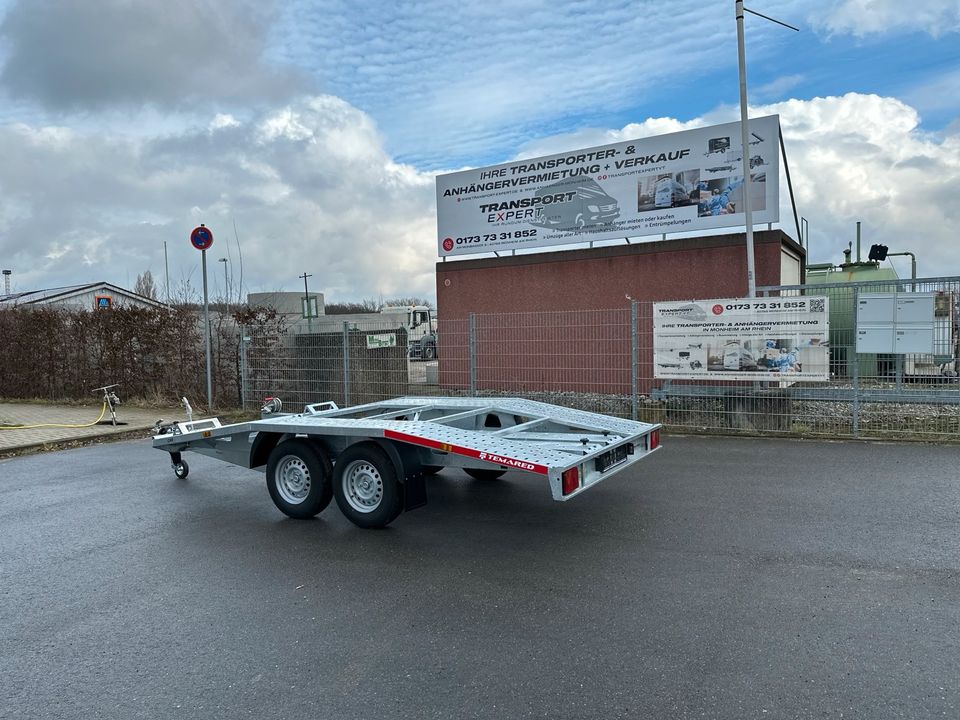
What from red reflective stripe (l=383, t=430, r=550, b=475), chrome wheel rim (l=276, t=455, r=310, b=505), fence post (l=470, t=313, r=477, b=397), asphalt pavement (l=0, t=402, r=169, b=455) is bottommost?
asphalt pavement (l=0, t=402, r=169, b=455)

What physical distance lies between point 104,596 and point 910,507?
646 cm

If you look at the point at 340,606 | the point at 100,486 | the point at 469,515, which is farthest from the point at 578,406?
the point at 340,606

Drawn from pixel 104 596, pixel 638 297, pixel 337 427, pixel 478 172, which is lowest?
pixel 104 596

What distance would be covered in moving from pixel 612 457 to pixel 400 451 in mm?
1712

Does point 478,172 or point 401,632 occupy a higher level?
point 478,172

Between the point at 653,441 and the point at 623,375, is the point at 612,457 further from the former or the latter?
the point at 623,375

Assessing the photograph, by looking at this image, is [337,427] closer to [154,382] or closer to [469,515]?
[469,515]

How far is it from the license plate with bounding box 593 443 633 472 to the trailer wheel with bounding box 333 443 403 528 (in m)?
1.59

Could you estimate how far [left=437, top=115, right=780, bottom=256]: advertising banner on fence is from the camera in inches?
496

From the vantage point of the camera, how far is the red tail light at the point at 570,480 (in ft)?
15.7

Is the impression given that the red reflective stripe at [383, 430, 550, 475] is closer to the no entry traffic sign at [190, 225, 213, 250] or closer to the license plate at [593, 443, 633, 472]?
the license plate at [593, 443, 633, 472]

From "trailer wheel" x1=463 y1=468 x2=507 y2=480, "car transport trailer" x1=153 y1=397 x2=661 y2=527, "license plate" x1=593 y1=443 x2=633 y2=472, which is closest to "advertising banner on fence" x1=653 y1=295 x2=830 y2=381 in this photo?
"car transport trailer" x1=153 y1=397 x2=661 y2=527

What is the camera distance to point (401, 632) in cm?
396

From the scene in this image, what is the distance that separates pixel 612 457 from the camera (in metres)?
5.68
